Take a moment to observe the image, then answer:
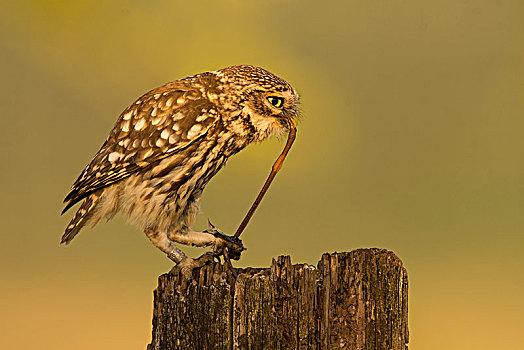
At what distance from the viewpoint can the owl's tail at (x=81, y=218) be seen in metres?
3.92

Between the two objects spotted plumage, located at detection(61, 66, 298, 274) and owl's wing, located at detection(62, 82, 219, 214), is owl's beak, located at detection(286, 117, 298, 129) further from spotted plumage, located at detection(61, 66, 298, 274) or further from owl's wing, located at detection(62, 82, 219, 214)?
owl's wing, located at detection(62, 82, 219, 214)

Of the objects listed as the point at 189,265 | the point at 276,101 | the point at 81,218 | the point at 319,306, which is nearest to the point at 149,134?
the point at 81,218

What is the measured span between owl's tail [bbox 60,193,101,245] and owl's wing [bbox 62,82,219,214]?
55 millimetres

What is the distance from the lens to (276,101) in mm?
3887

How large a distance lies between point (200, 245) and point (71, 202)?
34.4 inches

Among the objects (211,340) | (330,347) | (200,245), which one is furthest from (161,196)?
(330,347)

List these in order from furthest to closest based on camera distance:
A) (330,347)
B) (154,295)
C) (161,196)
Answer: (161,196)
(154,295)
(330,347)

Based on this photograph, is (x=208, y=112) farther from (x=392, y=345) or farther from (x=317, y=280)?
(x=392, y=345)

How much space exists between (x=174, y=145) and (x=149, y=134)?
19 centimetres

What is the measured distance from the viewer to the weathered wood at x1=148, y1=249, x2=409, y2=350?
255cm

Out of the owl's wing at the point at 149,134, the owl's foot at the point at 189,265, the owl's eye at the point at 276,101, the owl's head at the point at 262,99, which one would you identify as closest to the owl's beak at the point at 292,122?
the owl's head at the point at 262,99

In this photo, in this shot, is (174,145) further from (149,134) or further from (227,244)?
(227,244)

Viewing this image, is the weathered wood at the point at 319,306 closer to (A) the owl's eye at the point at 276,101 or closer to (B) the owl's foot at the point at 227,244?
(B) the owl's foot at the point at 227,244

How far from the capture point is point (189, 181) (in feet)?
12.7
